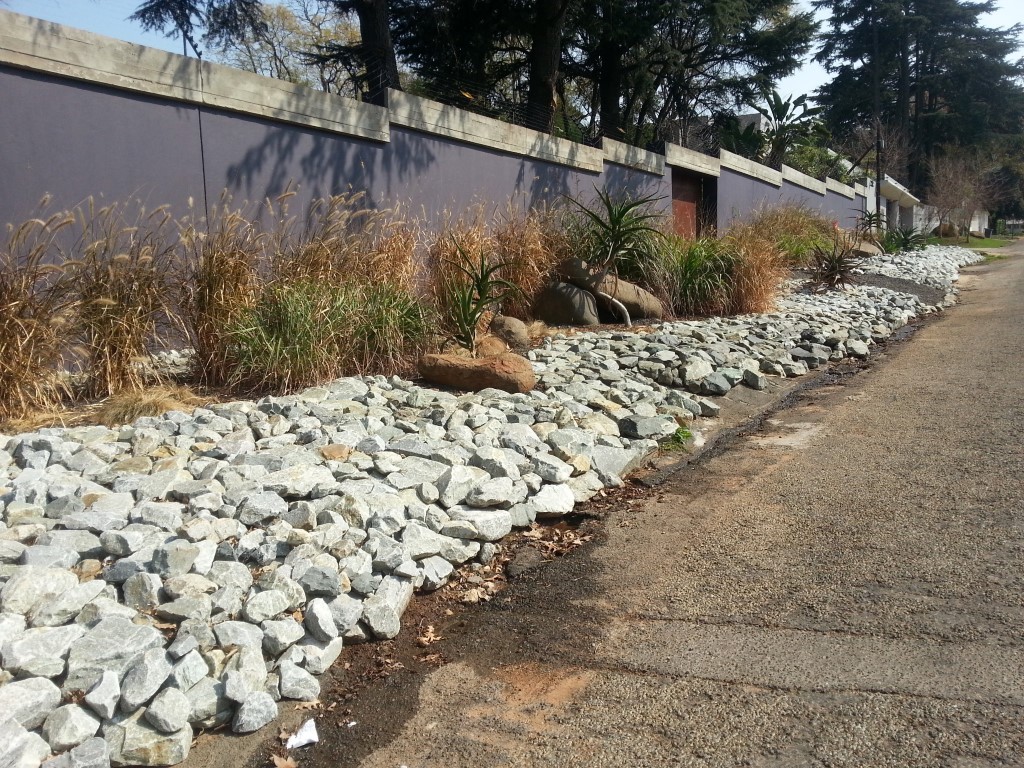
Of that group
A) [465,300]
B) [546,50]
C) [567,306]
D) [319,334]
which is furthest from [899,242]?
[319,334]

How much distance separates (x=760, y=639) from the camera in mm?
2838

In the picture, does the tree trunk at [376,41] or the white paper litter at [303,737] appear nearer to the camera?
the white paper litter at [303,737]

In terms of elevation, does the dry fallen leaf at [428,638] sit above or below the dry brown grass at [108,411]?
below

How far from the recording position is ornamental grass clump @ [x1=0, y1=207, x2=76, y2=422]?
16.0 ft

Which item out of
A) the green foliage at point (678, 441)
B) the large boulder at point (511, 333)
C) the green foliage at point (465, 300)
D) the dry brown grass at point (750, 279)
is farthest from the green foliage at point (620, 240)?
the green foliage at point (678, 441)

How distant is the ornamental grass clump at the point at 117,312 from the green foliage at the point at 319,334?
1.82 ft

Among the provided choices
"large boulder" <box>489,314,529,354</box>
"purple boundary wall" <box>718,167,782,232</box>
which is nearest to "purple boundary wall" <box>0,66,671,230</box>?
"large boulder" <box>489,314,529,354</box>

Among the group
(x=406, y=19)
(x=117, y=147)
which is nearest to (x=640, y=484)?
(x=117, y=147)

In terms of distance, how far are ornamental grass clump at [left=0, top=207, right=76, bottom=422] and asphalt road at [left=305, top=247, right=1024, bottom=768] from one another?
3336 mm

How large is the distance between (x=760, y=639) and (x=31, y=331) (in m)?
4.45

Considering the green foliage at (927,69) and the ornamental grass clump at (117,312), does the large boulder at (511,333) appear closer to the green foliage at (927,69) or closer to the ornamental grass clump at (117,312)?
the ornamental grass clump at (117,312)

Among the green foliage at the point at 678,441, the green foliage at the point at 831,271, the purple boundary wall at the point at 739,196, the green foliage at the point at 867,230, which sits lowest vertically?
the green foliage at the point at 678,441

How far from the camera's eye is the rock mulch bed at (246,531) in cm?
245

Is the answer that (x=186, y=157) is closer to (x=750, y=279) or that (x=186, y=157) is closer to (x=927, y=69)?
(x=750, y=279)
